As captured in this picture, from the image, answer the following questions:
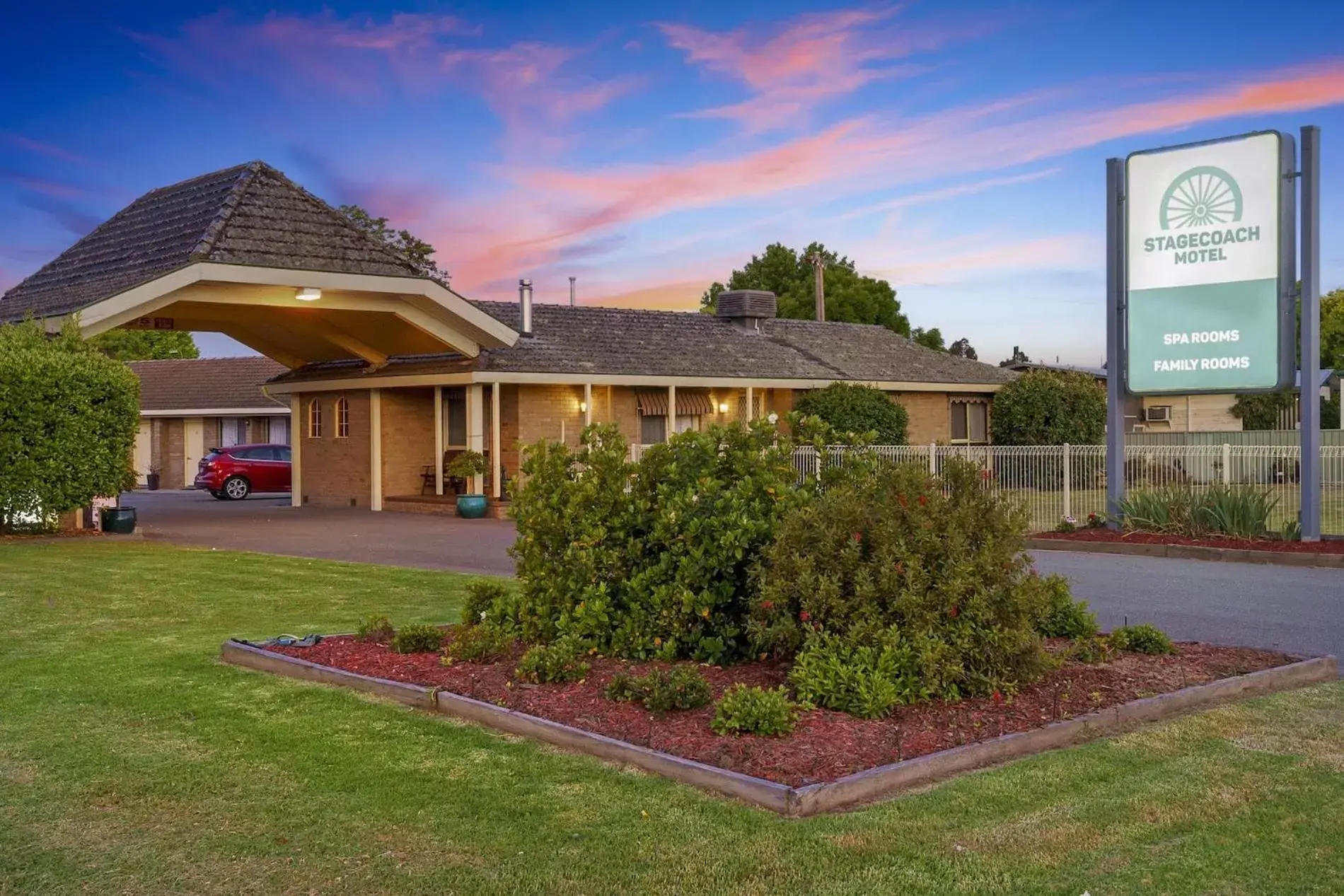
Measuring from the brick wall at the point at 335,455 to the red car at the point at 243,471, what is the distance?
462 centimetres

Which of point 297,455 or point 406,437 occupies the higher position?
point 406,437

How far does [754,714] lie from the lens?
20.9 feet

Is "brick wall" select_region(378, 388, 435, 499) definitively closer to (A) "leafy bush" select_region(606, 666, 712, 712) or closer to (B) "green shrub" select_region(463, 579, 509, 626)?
(B) "green shrub" select_region(463, 579, 509, 626)

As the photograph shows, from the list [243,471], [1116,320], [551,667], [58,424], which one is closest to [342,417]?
[243,471]

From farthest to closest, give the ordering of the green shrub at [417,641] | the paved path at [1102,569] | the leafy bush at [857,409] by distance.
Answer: the leafy bush at [857,409]
the paved path at [1102,569]
the green shrub at [417,641]

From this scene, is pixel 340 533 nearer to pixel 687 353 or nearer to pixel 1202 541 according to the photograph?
pixel 687 353

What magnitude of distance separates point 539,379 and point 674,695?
20820 mm

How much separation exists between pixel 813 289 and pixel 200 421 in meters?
33.0

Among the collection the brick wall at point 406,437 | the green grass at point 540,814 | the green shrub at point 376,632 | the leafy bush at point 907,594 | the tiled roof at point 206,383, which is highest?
the tiled roof at point 206,383

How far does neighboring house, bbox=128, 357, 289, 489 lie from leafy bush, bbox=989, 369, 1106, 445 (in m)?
24.7

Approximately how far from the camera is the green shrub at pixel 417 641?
8.74 metres

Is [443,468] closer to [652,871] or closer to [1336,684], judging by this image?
[1336,684]

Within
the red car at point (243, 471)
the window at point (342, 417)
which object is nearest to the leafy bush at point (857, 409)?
the window at point (342, 417)

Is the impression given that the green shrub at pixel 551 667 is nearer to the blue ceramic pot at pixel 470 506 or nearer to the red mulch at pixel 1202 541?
the red mulch at pixel 1202 541
